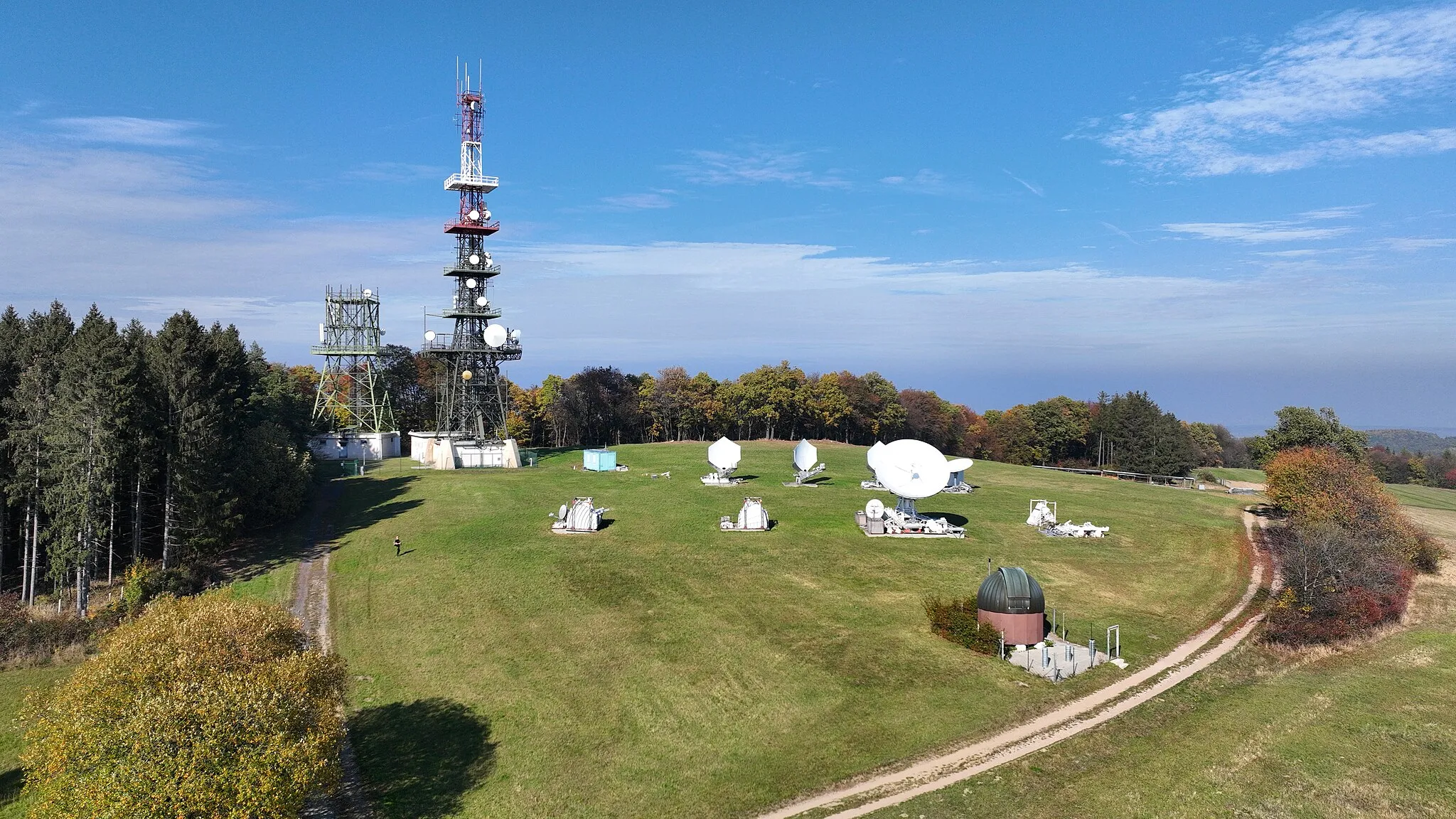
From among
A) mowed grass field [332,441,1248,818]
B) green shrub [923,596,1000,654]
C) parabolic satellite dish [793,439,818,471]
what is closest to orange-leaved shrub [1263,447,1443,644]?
mowed grass field [332,441,1248,818]

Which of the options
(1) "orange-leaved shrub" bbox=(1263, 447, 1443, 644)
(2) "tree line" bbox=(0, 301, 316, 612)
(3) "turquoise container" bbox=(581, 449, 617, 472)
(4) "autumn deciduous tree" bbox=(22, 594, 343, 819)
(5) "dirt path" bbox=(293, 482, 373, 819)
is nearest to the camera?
(4) "autumn deciduous tree" bbox=(22, 594, 343, 819)

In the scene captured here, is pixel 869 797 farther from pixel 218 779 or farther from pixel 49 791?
pixel 49 791

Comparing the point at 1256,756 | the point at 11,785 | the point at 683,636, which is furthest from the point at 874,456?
the point at 11,785

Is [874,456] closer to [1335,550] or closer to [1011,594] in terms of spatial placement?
[1011,594]

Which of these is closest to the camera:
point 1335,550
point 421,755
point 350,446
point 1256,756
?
point 1256,756

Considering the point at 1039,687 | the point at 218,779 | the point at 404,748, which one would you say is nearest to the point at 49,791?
the point at 218,779

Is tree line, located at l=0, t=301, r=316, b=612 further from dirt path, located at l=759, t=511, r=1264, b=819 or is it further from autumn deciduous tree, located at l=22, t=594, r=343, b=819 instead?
dirt path, located at l=759, t=511, r=1264, b=819
